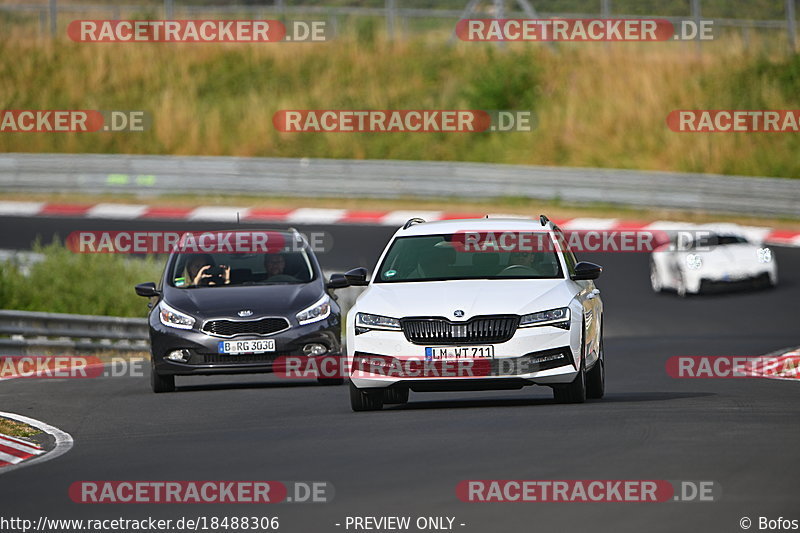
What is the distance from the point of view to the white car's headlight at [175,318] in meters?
16.2

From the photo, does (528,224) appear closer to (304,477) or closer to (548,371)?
(548,371)

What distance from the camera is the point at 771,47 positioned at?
4225 centimetres

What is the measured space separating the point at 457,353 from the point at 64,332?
32.7 ft

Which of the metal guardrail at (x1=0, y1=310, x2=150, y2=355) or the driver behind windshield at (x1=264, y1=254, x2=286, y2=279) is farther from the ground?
the driver behind windshield at (x1=264, y1=254, x2=286, y2=279)

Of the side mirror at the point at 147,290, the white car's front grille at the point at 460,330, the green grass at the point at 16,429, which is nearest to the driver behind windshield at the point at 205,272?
the side mirror at the point at 147,290

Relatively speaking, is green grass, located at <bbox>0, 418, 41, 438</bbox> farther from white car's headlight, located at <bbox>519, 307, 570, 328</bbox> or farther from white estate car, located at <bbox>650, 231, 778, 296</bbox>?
white estate car, located at <bbox>650, 231, 778, 296</bbox>

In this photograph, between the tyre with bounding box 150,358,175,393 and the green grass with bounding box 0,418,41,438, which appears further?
the tyre with bounding box 150,358,175,393

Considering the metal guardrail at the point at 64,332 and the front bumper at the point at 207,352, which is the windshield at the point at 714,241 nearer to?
the metal guardrail at the point at 64,332

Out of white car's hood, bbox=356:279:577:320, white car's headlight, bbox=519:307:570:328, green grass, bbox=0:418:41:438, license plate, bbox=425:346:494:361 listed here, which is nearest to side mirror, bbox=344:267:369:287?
white car's hood, bbox=356:279:577:320

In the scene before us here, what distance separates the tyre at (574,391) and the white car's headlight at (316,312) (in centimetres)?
375

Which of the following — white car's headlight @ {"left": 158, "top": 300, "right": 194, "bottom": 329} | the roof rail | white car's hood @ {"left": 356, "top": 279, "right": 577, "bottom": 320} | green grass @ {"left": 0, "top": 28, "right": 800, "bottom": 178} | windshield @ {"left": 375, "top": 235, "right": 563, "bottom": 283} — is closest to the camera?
white car's hood @ {"left": 356, "top": 279, "right": 577, "bottom": 320}

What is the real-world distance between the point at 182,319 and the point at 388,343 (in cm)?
408

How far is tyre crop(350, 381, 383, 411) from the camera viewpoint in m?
13.3

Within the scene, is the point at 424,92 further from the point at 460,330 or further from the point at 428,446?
the point at 428,446
